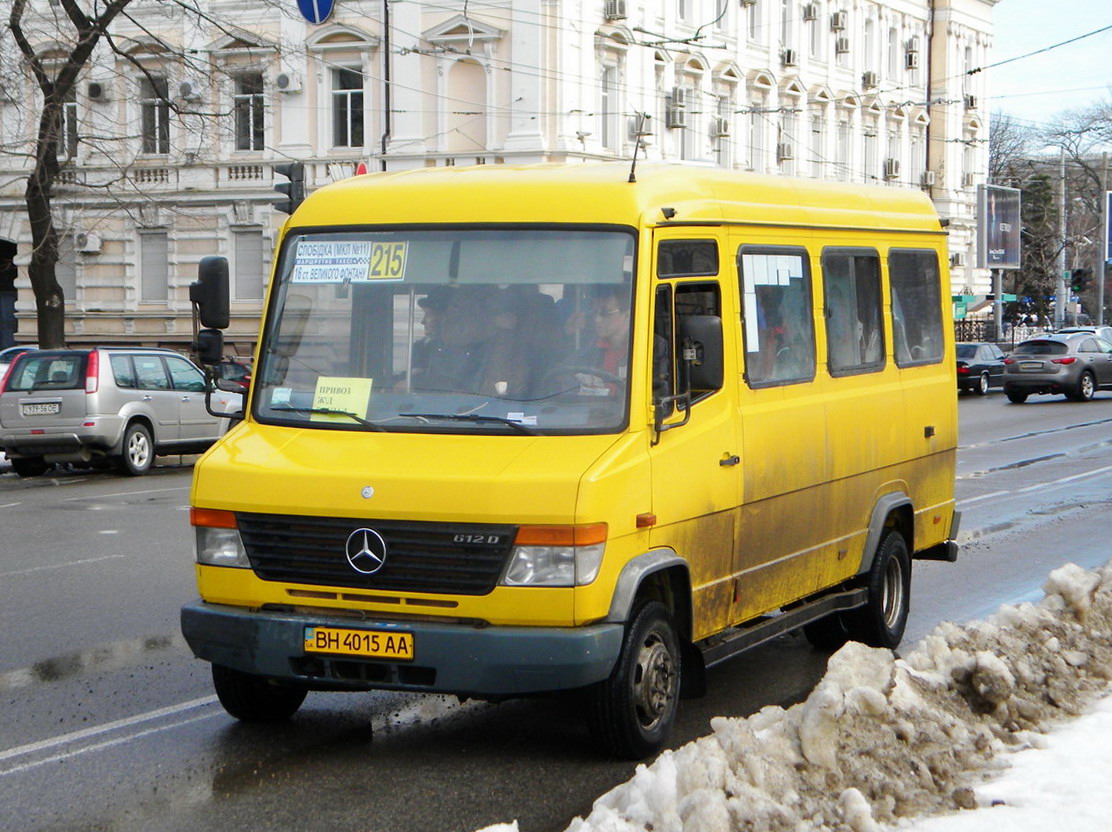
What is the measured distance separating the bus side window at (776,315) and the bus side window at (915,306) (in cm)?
124

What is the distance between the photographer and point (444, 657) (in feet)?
20.5

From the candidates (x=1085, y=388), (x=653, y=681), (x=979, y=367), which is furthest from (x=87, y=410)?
(x=979, y=367)

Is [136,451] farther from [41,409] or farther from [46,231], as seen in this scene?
[46,231]

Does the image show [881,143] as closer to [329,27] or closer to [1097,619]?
[329,27]

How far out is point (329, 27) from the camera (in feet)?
136

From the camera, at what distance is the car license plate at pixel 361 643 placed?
20.6ft

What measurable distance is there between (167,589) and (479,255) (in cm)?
501

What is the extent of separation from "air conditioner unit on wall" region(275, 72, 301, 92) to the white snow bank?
35.9m

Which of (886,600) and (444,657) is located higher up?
(444,657)

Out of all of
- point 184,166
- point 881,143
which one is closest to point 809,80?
point 881,143

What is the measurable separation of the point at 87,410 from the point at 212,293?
13.9 m

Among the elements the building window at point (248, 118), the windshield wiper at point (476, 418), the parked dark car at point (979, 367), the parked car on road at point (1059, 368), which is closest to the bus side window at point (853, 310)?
the windshield wiper at point (476, 418)

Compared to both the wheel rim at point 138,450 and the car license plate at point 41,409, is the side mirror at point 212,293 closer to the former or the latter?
the car license plate at point 41,409

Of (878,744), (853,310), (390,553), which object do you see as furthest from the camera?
(853,310)
